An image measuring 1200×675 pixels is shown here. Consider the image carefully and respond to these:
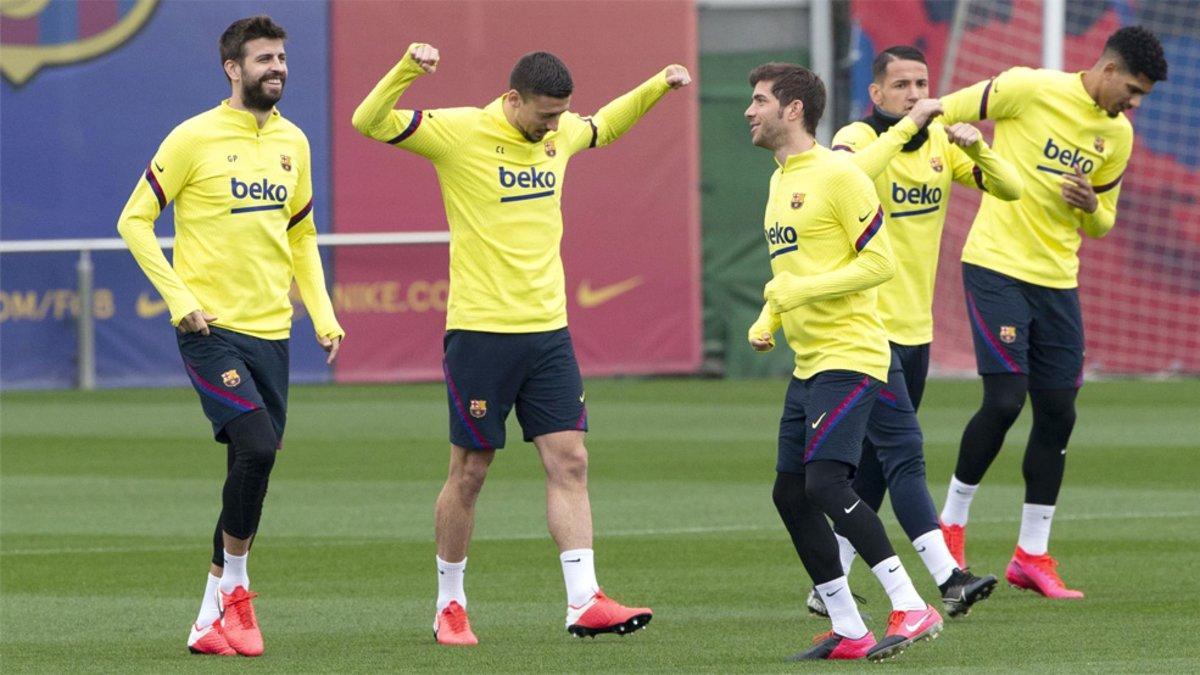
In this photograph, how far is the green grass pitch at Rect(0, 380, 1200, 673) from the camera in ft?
23.7

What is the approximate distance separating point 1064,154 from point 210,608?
13.3 ft

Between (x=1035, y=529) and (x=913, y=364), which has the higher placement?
(x=913, y=364)

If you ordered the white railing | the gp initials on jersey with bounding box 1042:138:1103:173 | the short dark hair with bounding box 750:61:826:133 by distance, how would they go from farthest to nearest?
1. the white railing
2. the gp initials on jersey with bounding box 1042:138:1103:173
3. the short dark hair with bounding box 750:61:826:133

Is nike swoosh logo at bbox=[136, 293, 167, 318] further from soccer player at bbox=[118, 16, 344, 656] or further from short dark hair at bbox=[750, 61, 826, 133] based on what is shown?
short dark hair at bbox=[750, 61, 826, 133]

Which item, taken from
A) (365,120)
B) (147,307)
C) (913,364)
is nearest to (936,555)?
(913,364)

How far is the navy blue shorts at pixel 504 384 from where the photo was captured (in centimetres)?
770

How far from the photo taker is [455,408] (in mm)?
7738

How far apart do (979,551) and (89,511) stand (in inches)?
208

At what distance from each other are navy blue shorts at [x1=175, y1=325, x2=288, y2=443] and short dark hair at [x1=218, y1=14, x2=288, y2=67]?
3.28 ft

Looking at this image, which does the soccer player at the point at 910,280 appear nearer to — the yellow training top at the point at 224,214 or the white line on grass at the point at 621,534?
the yellow training top at the point at 224,214

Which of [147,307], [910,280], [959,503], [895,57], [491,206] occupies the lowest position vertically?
[959,503]

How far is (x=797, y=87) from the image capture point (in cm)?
703

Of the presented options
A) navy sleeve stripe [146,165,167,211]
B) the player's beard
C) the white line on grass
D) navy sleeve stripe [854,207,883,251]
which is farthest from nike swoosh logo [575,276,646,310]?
navy sleeve stripe [854,207,883,251]

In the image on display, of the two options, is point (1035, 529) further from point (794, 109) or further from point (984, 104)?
point (794, 109)
